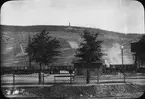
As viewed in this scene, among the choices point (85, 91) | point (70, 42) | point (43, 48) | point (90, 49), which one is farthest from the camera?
point (70, 42)

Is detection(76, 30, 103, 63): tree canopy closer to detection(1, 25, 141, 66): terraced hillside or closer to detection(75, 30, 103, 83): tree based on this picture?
detection(75, 30, 103, 83): tree

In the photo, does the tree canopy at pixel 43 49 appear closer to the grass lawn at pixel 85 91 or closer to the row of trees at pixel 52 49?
the row of trees at pixel 52 49

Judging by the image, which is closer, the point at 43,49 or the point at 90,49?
the point at 43,49

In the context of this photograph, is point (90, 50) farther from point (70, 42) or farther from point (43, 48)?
point (70, 42)

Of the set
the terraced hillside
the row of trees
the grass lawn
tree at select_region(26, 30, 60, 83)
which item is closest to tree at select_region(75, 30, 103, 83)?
the row of trees

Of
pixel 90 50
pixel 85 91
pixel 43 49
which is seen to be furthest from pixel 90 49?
pixel 85 91

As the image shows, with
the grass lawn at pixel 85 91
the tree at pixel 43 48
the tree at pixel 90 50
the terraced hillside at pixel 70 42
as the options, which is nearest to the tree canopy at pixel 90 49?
the tree at pixel 90 50

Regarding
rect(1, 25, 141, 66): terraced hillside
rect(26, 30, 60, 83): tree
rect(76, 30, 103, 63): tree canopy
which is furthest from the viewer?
rect(76, 30, 103, 63): tree canopy
